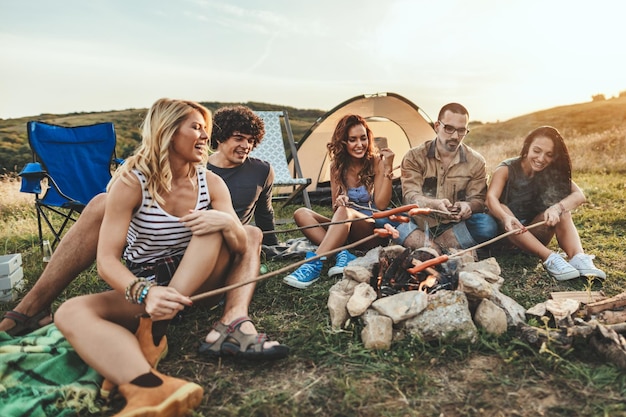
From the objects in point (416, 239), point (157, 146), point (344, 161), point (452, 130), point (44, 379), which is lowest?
point (44, 379)

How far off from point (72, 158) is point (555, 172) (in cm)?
423

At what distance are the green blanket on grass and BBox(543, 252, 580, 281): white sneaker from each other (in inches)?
114

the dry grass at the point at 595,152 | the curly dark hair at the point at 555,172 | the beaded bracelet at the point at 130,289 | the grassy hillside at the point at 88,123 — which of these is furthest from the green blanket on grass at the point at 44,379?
the dry grass at the point at 595,152

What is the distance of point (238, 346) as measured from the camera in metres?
2.22

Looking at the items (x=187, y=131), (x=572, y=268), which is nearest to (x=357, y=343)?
(x=187, y=131)

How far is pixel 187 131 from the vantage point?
2.28 metres

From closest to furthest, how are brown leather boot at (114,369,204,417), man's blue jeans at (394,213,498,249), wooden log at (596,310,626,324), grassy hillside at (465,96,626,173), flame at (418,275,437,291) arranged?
brown leather boot at (114,369,204,417)
wooden log at (596,310,626,324)
flame at (418,275,437,291)
man's blue jeans at (394,213,498,249)
grassy hillside at (465,96,626,173)

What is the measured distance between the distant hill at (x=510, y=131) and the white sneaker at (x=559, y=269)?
3.65 metres

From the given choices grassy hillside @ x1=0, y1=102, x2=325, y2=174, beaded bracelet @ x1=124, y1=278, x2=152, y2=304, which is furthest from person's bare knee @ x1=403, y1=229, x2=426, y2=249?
grassy hillside @ x1=0, y1=102, x2=325, y2=174

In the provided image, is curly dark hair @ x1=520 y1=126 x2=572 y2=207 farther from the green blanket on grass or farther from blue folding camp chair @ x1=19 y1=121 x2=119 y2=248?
blue folding camp chair @ x1=19 y1=121 x2=119 y2=248

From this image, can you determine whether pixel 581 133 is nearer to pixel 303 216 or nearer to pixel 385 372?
pixel 303 216

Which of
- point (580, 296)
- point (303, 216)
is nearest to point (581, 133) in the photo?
point (303, 216)

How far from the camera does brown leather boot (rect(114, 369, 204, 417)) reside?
1.67 m

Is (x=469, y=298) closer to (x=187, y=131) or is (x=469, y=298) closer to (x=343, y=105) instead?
(x=187, y=131)
